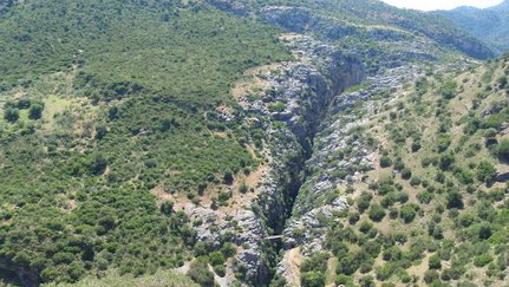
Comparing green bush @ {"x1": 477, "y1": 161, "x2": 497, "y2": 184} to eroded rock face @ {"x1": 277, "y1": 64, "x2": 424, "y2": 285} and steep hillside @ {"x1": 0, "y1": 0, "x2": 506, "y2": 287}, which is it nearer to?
steep hillside @ {"x1": 0, "y1": 0, "x2": 506, "y2": 287}

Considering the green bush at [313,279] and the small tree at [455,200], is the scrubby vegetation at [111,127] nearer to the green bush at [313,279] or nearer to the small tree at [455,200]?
the green bush at [313,279]

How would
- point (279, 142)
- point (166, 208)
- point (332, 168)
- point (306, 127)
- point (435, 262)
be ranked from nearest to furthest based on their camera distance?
point (435, 262)
point (166, 208)
point (332, 168)
point (279, 142)
point (306, 127)

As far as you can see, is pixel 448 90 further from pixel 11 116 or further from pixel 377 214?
pixel 11 116

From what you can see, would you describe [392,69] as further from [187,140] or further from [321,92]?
[187,140]

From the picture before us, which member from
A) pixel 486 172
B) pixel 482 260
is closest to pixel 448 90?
pixel 486 172

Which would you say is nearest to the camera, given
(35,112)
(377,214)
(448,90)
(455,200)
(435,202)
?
(455,200)

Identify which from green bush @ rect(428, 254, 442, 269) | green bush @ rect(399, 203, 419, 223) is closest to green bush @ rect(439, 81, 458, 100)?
green bush @ rect(399, 203, 419, 223)

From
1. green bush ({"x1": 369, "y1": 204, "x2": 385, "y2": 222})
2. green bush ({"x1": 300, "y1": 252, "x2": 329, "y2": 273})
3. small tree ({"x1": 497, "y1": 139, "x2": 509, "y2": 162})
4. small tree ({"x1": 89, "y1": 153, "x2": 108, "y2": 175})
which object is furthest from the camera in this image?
small tree ({"x1": 89, "y1": 153, "x2": 108, "y2": 175})

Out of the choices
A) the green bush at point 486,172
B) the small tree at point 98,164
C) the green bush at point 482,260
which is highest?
the green bush at point 486,172

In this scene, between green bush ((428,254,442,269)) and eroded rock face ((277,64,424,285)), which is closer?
green bush ((428,254,442,269))

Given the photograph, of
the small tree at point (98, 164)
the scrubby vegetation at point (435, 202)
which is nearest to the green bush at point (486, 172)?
the scrubby vegetation at point (435, 202)

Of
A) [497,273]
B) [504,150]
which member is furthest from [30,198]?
[504,150]

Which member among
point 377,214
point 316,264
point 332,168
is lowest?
point 316,264

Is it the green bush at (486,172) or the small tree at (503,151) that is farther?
the small tree at (503,151)
